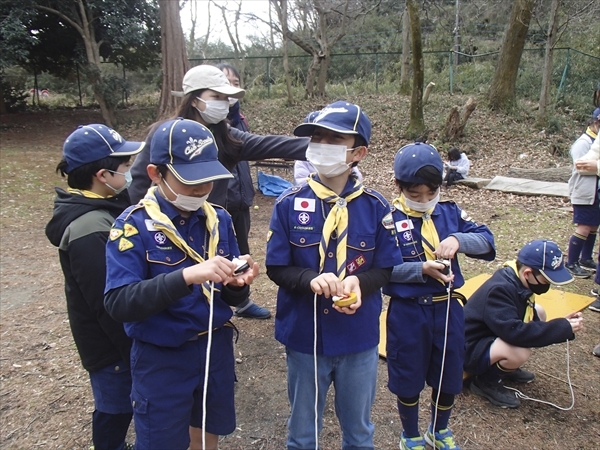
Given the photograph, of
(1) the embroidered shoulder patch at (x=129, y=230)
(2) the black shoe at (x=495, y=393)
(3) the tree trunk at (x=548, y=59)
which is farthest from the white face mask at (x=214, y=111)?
(3) the tree trunk at (x=548, y=59)

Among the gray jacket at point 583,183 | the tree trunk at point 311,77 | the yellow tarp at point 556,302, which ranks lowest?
the yellow tarp at point 556,302

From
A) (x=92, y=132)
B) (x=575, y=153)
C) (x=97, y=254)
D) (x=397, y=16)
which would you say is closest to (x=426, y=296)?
(x=97, y=254)

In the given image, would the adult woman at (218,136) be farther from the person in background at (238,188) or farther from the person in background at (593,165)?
the person in background at (593,165)

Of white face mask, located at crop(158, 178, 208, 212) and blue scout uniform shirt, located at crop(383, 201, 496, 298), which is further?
blue scout uniform shirt, located at crop(383, 201, 496, 298)

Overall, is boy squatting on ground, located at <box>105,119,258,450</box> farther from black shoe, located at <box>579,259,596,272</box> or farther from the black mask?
black shoe, located at <box>579,259,596,272</box>

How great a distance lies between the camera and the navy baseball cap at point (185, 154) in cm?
195

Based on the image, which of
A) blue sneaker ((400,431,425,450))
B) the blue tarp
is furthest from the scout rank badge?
the blue tarp

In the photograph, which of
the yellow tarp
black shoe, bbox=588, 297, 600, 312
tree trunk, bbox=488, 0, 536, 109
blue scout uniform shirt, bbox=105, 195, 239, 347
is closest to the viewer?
blue scout uniform shirt, bbox=105, 195, 239, 347

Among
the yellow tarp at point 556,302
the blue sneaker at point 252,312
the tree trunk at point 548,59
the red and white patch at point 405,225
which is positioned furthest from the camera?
the tree trunk at point 548,59

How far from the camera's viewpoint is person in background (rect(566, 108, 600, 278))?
17.4ft

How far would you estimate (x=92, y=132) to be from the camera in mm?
2283

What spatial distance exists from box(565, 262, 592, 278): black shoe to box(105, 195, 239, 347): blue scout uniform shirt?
5.01m

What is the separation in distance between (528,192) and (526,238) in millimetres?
2810

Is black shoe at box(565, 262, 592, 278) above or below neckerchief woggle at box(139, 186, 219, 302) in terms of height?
below
